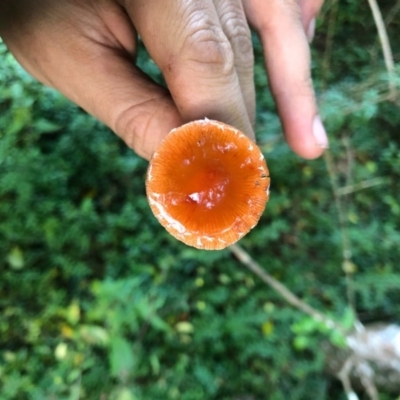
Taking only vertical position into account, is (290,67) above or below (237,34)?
below

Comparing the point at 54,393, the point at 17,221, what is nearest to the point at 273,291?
the point at 54,393

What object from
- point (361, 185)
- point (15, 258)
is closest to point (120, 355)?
point (15, 258)

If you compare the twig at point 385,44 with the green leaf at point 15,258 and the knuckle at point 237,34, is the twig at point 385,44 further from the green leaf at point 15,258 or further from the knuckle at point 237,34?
the green leaf at point 15,258

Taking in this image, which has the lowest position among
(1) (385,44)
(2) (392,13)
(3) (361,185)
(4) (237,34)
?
(3) (361,185)

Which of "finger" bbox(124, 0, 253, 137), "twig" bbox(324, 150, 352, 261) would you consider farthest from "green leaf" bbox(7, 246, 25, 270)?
"twig" bbox(324, 150, 352, 261)

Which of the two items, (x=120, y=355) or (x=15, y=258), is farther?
(x=15, y=258)

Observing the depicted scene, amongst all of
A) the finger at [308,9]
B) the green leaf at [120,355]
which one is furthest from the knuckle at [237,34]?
the green leaf at [120,355]

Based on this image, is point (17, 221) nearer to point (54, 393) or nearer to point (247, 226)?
point (54, 393)

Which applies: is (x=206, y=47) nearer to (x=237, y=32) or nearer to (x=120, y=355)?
(x=237, y=32)
